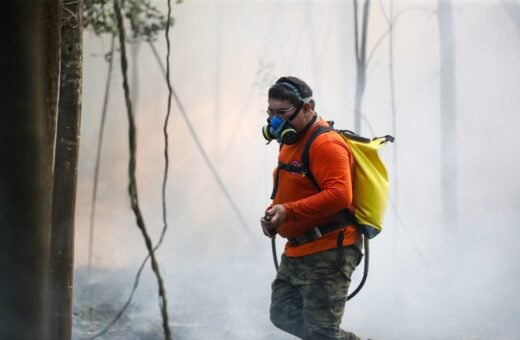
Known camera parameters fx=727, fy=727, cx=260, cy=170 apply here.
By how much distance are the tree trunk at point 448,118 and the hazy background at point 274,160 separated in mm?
63

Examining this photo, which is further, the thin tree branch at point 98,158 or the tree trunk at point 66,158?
the thin tree branch at point 98,158

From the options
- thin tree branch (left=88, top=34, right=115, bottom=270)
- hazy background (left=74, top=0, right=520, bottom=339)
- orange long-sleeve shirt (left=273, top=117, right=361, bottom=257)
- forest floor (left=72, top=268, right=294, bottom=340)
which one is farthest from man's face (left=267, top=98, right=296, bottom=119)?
thin tree branch (left=88, top=34, right=115, bottom=270)

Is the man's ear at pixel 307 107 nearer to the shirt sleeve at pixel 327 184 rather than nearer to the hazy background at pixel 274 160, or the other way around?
the shirt sleeve at pixel 327 184

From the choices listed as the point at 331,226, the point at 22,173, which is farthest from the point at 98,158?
the point at 22,173

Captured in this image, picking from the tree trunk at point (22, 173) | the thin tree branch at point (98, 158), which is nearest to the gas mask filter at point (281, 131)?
the tree trunk at point (22, 173)

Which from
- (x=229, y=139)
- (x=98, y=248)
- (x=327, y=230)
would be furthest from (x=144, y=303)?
(x=327, y=230)

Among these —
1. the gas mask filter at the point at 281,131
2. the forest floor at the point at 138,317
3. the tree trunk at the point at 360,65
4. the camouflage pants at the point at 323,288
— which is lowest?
the forest floor at the point at 138,317

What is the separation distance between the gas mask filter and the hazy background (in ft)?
11.9

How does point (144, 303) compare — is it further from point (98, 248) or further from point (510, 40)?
point (510, 40)

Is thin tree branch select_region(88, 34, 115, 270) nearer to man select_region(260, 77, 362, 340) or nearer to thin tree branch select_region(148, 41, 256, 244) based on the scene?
thin tree branch select_region(148, 41, 256, 244)

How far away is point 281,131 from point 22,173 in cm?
133

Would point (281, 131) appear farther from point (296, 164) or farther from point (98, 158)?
point (98, 158)

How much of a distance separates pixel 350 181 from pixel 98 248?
5.44m

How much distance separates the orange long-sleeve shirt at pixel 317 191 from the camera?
11.0 ft
